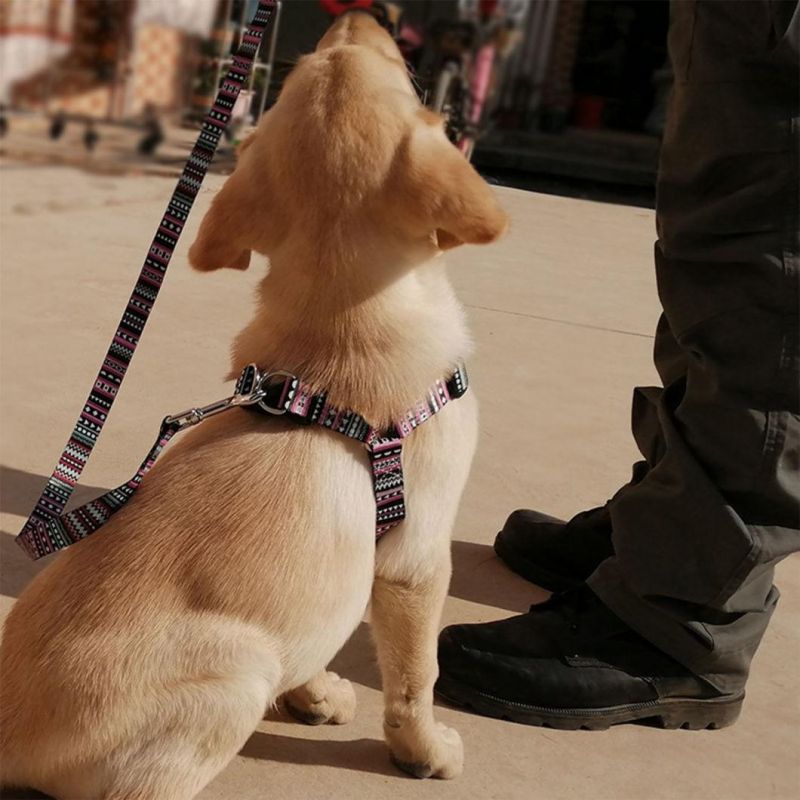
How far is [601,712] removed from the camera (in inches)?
89.5

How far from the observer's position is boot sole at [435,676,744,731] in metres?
2.27

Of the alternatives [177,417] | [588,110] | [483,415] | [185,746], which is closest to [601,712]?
[185,746]

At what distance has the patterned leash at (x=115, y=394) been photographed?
5.84ft

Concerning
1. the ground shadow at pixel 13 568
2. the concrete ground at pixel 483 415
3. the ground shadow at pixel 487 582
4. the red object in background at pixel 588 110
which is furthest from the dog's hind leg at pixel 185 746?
the red object in background at pixel 588 110

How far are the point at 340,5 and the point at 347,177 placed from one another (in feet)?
3.53

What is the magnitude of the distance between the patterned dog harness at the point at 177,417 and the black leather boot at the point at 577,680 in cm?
59

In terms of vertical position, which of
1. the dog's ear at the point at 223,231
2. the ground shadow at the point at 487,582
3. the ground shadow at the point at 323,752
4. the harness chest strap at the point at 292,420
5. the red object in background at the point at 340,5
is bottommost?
the ground shadow at the point at 487,582

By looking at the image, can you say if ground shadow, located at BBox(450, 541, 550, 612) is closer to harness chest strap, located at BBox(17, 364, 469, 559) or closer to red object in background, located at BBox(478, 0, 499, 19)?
harness chest strap, located at BBox(17, 364, 469, 559)

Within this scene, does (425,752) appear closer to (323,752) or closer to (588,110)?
(323,752)

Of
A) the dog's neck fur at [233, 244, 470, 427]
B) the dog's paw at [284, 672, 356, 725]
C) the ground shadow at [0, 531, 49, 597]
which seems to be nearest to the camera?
the dog's neck fur at [233, 244, 470, 427]

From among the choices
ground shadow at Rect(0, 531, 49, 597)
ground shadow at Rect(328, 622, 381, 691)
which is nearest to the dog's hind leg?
→ ground shadow at Rect(328, 622, 381, 691)

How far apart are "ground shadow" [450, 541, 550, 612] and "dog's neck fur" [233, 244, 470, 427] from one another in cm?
96

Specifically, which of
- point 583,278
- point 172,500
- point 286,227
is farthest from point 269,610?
point 583,278

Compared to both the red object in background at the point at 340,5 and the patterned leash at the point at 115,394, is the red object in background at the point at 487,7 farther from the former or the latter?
the patterned leash at the point at 115,394
